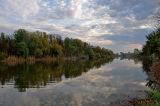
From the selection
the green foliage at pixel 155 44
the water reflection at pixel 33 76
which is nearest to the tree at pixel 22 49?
the green foliage at pixel 155 44

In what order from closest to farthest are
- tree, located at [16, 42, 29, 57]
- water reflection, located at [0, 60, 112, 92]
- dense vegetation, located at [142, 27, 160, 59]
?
1. water reflection, located at [0, 60, 112, 92]
2. dense vegetation, located at [142, 27, 160, 59]
3. tree, located at [16, 42, 29, 57]

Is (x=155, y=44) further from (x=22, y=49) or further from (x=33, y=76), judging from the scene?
(x=33, y=76)

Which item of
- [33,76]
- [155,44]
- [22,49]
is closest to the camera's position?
[33,76]

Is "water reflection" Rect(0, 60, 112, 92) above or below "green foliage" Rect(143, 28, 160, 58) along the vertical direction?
below

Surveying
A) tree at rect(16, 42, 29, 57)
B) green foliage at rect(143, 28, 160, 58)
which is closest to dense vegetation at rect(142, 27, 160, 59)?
green foliage at rect(143, 28, 160, 58)

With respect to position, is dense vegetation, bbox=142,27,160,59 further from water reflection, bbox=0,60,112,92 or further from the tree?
the tree

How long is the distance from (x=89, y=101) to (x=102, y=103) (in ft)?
4.33

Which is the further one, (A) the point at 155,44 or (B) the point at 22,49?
(B) the point at 22,49

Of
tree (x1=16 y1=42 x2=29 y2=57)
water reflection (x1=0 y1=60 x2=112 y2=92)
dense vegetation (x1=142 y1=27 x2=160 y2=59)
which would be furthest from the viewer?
tree (x1=16 y1=42 x2=29 y2=57)

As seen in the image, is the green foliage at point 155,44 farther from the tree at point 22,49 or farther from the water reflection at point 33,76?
the tree at point 22,49

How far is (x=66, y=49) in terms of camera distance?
577 feet

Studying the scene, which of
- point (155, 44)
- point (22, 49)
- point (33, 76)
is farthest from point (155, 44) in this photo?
point (33, 76)

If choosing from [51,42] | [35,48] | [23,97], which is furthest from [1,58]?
[23,97]

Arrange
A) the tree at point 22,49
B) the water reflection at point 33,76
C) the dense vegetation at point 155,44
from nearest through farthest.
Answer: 1. the water reflection at point 33,76
2. the dense vegetation at point 155,44
3. the tree at point 22,49
